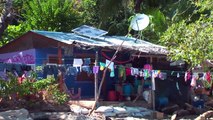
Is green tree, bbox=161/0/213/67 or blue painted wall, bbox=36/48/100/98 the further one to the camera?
blue painted wall, bbox=36/48/100/98

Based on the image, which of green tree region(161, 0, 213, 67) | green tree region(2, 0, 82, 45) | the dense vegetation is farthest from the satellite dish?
green tree region(2, 0, 82, 45)

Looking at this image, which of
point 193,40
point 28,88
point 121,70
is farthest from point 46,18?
point 193,40

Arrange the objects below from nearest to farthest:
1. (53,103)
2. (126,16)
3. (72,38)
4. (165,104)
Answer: (53,103) → (72,38) → (165,104) → (126,16)

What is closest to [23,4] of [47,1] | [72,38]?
[47,1]

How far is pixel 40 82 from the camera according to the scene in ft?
41.0

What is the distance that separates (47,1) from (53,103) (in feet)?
29.1

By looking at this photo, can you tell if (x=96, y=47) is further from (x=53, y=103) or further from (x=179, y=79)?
(x=179, y=79)

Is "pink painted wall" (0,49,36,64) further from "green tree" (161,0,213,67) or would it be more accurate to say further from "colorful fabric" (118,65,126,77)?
"green tree" (161,0,213,67)

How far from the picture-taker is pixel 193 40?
1073 centimetres

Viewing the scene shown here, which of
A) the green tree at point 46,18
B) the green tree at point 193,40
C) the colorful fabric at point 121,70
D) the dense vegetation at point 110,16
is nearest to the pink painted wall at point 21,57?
the dense vegetation at point 110,16

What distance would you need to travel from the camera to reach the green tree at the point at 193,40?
10430mm

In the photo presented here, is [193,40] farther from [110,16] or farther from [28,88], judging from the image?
[110,16]

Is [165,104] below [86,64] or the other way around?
below

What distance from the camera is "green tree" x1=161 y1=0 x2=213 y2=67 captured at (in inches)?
411
